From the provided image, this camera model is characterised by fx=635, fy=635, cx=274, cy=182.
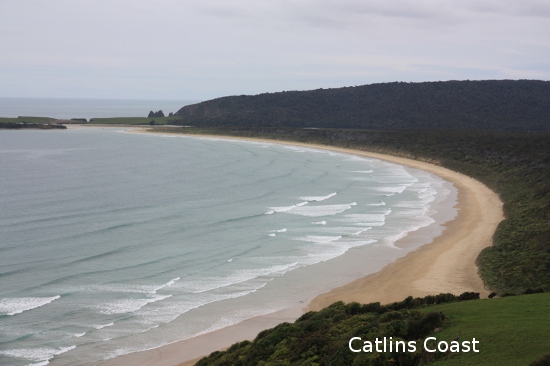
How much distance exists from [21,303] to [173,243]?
9.67 metres

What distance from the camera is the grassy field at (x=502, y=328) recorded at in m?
11.2

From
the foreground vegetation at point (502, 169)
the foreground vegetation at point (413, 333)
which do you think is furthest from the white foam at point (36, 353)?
the foreground vegetation at point (502, 169)

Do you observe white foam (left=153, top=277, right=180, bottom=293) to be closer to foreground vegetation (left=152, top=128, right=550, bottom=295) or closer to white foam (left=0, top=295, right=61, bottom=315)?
white foam (left=0, top=295, right=61, bottom=315)

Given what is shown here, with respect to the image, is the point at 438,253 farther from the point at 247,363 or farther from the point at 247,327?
the point at 247,363

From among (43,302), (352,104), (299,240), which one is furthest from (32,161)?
(352,104)

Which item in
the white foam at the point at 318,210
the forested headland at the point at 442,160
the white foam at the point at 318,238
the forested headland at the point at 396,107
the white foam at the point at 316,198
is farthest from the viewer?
the forested headland at the point at 396,107

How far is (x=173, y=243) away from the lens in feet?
97.1

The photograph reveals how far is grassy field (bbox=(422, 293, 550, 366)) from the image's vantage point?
11.2 m

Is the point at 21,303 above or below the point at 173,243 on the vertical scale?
below

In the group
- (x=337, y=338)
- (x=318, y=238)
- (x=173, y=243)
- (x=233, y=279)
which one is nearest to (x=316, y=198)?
(x=318, y=238)

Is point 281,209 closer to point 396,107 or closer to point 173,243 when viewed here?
point 173,243

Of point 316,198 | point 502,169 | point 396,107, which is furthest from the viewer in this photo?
point 396,107

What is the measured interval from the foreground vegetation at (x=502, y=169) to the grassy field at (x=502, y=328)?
14.2 feet

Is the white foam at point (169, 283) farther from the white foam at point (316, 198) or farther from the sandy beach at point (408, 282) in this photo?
the white foam at point (316, 198)
